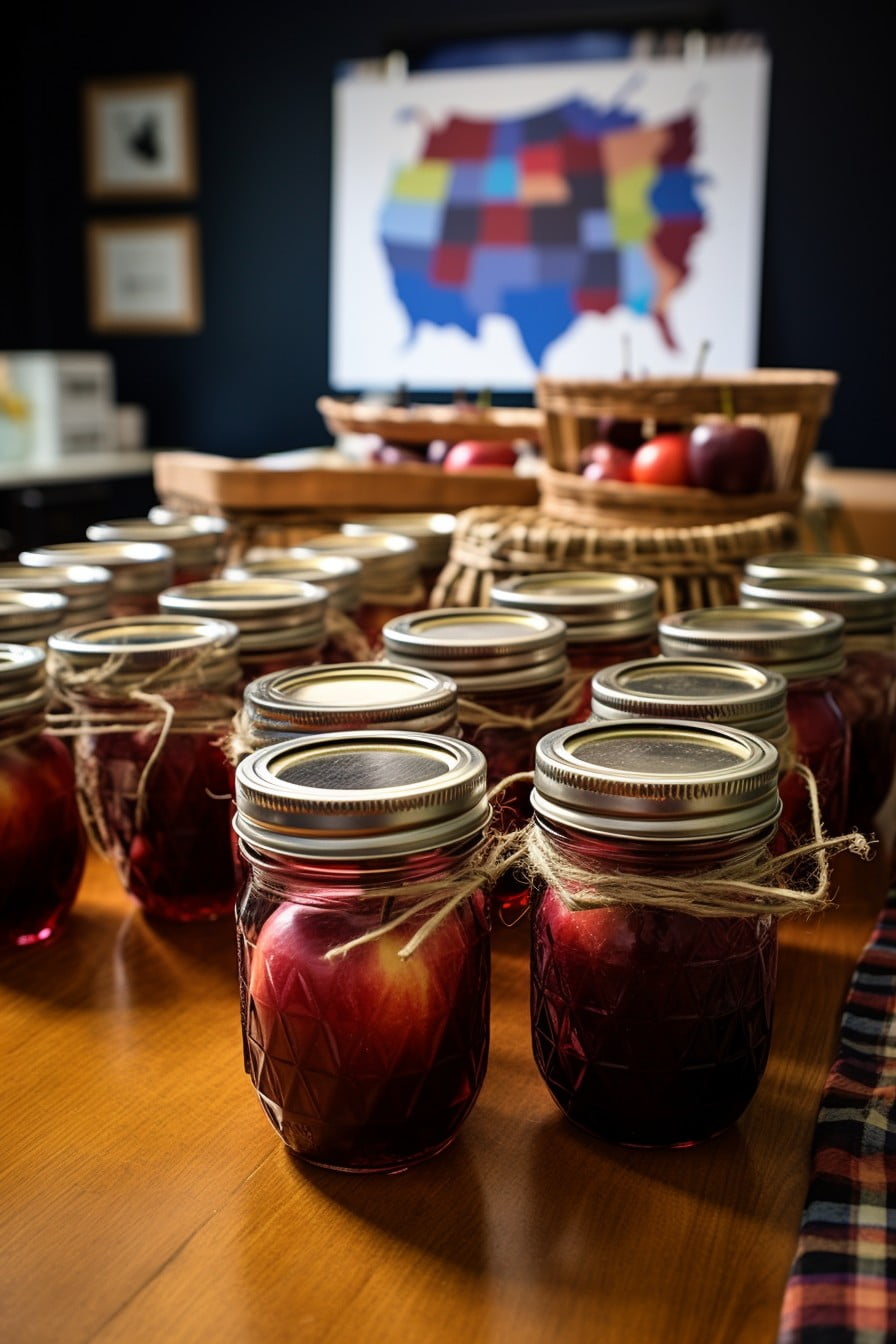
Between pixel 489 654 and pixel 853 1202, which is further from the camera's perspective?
pixel 489 654

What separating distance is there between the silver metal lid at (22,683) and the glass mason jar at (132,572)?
1.00ft

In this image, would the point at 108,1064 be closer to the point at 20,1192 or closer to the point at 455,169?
the point at 20,1192

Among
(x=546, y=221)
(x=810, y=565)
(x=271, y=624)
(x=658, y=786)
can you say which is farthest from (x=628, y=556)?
(x=546, y=221)

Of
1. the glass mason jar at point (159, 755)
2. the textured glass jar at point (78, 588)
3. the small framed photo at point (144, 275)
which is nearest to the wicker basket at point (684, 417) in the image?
the textured glass jar at point (78, 588)

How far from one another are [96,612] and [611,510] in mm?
656

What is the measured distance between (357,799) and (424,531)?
91 cm

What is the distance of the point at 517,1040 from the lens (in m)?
0.73

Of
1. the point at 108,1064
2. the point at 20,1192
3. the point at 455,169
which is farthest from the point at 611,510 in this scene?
the point at 455,169

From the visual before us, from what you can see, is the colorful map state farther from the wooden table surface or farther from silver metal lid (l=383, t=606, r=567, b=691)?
the wooden table surface

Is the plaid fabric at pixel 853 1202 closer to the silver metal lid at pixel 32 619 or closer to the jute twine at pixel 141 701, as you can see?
the jute twine at pixel 141 701

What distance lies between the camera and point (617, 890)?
1.91ft

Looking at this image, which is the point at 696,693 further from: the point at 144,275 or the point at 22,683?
the point at 144,275

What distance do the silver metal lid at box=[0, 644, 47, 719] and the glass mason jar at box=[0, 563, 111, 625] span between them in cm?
20

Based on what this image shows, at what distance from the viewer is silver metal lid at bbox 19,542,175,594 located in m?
1.16
